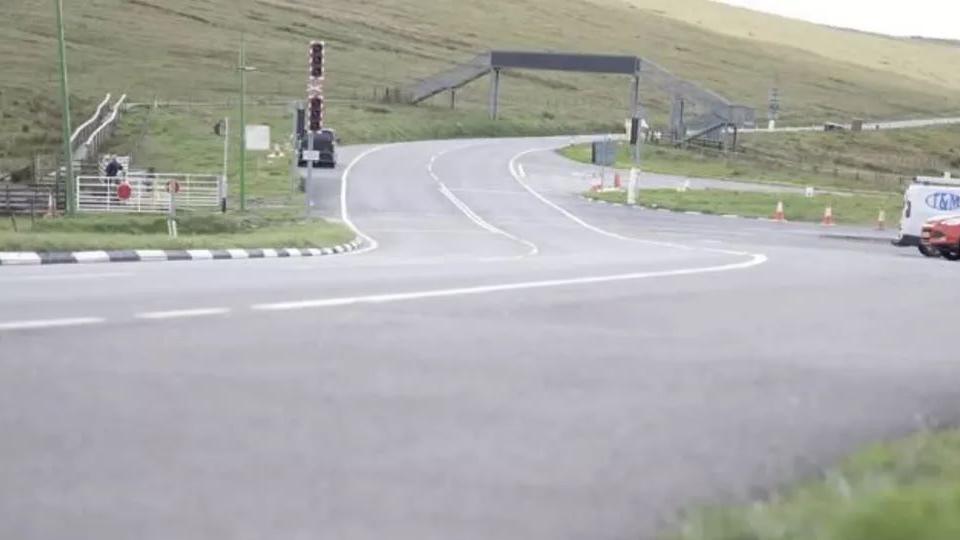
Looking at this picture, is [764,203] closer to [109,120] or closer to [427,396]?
[109,120]

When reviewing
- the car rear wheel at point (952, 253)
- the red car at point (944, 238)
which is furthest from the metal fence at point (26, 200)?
the car rear wheel at point (952, 253)

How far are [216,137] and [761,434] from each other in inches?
2856

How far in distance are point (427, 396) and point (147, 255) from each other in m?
17.8

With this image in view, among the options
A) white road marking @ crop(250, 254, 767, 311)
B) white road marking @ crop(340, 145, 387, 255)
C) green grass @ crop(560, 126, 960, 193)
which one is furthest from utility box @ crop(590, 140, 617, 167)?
white road marking @ crop(250, 254, 767, 311)

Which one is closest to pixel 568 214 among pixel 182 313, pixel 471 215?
pixel 471 215

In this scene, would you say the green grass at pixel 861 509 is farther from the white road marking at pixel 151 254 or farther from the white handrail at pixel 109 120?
the white handrail at pixel 109 120

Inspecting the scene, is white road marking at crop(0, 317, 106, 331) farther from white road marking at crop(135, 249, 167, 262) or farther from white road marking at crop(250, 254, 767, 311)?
white road marking at crop(135, 249, 167, 262)

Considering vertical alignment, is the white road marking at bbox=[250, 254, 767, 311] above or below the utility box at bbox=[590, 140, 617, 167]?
above

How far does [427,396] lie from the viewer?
1041 centimetres

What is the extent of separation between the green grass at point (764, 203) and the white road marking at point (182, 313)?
4610 centimetres

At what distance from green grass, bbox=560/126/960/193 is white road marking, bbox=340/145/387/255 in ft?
43.1

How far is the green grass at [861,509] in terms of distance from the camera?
591cm

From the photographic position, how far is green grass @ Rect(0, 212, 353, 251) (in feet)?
93.6

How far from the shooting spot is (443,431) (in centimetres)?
923
